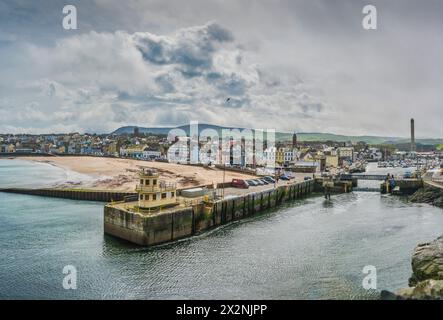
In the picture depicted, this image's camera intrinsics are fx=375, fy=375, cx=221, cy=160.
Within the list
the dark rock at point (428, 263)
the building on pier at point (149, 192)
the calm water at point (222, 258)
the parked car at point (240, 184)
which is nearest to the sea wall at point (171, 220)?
the calm water at point (222, 258)

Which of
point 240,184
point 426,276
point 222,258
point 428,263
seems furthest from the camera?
point 240,184

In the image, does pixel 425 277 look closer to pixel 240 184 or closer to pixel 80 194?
pixel 240 184

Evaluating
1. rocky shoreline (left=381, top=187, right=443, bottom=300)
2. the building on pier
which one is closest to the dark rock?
rocky shoreline (left=381, top=187, right=443, bottom=300)

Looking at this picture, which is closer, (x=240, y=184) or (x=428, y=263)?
(x=428, y=263)

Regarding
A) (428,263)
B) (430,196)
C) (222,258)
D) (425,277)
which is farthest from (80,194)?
(430,196)

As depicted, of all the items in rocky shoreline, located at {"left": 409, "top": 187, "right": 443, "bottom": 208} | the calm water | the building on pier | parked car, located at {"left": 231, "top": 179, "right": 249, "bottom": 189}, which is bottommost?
the calm water

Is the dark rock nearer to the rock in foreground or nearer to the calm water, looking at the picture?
the rock in foreground

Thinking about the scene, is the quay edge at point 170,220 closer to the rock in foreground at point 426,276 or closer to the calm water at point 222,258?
the calm water at point 222,258
